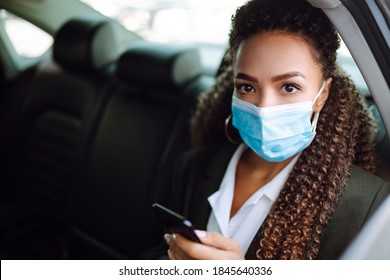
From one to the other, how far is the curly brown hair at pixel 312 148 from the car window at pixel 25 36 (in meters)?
1.78

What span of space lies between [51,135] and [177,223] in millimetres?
1584

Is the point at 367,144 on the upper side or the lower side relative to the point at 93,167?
upper

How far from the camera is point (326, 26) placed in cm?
124

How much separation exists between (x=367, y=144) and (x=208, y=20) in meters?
1.83

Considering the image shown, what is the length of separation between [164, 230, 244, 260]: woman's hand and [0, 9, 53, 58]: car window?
6.41 feet

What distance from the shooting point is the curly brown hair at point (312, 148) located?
124 cm

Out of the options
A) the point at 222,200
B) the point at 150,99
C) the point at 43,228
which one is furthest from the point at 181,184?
the point at 43,228

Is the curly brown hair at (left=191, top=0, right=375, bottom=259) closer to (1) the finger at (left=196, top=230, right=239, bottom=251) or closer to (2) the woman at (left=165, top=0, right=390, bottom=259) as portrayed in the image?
(2) the woman at (left=165, top=0, right=390, bottom=259)

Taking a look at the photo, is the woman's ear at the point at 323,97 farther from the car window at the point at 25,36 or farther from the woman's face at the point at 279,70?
the car window at the point at 25,36

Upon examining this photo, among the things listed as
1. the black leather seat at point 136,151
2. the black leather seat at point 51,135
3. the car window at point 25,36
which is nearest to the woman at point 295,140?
the black leather seat at point 136,151

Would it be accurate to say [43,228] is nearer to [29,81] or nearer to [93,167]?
[93,167]

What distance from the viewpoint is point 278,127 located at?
1.23 meters

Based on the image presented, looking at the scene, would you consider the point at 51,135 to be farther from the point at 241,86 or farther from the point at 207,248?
the point at 207,248

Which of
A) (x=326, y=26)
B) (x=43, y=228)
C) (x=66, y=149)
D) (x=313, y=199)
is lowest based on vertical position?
(x=43, y=228)
